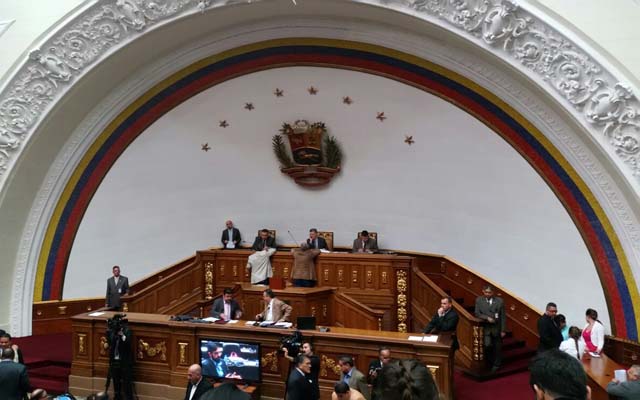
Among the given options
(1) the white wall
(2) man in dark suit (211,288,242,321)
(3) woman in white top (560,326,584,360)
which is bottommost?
(3) woman in white top (560,326,584,360)

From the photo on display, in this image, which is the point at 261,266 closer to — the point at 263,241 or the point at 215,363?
the point at 263,241

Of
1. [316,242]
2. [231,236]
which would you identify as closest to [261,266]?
[316,242]

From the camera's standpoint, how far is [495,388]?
706 cm

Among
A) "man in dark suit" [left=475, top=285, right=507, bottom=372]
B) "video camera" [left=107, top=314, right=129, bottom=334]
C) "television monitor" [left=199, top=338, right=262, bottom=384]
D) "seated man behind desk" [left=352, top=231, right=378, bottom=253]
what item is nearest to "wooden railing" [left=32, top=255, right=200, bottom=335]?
"video camera" [left=107, top=314, right=129, bottom=334]

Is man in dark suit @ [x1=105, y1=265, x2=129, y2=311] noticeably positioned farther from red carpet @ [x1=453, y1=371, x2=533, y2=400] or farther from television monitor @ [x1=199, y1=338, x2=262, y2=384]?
red carpet @ [x1=453, y1=371, x2=533, y2=400]

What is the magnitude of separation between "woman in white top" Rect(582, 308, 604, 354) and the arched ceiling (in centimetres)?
88

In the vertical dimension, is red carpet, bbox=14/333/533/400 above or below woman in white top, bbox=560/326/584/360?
below

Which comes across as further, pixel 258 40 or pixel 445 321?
pixel 258 40

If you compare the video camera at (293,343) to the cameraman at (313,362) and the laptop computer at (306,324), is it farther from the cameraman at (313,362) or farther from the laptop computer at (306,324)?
the laptop computer at (306,324)

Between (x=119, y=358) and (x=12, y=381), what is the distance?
169 cm

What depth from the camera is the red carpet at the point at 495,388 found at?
6738mm

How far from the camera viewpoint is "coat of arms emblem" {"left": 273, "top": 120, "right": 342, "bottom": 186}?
1101cm

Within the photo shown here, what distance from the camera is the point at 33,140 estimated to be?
29.5 feet

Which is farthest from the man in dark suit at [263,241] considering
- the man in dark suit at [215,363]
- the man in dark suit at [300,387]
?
the man in dark suit at [300,387]
